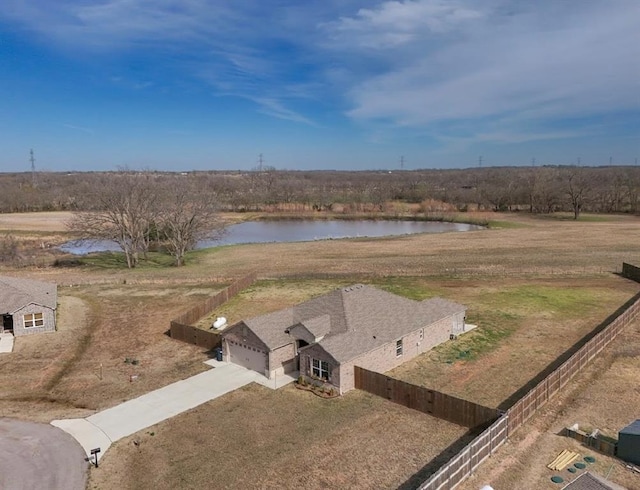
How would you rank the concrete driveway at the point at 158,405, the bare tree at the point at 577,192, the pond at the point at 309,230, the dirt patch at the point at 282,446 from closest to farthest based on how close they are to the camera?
the dirt patch at the point at 282,446 → the concrete driveway at the point at 158,405 → the pond at the point at 309,230 → the bare tree at the point at 577,192

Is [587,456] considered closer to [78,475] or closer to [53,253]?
[78,475]

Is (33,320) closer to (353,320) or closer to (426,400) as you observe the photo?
(353,320)

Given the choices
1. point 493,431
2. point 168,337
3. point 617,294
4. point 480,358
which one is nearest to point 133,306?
point 168,337

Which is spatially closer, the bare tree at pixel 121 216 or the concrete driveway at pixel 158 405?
the concrete driveway at pixel 158 405

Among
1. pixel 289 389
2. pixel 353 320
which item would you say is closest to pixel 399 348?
pixel 353 320

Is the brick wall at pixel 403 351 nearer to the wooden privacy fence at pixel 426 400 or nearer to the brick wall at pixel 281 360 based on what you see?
the wooden privacy fence at pixel 426 400

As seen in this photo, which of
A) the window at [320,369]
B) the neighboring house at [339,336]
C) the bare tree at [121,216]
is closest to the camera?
the window at [320,369]

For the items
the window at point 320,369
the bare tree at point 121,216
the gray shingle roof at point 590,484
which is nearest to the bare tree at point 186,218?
the bare tree at point 121,216
